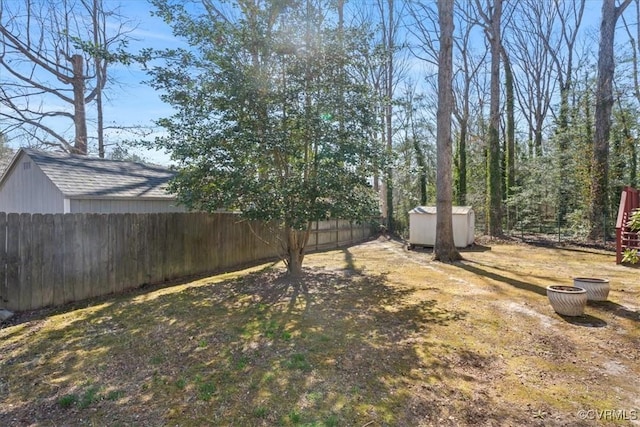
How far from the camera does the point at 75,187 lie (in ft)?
26.1

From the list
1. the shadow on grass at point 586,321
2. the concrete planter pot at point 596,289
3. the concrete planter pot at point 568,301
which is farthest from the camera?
the concrete planter pot at point 596,289

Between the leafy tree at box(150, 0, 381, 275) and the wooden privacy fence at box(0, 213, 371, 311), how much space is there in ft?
3.98

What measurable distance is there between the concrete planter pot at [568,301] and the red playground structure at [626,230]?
4.88m

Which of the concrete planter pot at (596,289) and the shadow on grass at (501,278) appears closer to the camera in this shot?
the concrete planter pot at (596,289)

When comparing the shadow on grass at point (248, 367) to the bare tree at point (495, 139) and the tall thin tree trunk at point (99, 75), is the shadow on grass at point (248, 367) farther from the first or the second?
the tall thin tree trunk at point (99, 75)

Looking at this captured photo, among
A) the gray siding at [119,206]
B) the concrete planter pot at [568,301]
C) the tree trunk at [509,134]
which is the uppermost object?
the tree trunk at [509,134]

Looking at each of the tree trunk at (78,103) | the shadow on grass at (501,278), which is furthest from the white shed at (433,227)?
the tree trunk at (78,103)

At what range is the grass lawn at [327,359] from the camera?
2.59m

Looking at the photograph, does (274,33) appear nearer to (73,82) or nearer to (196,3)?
(196,3)

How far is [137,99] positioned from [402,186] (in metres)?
13.3

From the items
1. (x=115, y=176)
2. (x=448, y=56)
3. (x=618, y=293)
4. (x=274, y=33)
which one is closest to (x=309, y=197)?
(x=274, y=33)

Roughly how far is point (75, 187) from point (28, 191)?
2.41m

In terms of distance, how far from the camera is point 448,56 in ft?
29.1

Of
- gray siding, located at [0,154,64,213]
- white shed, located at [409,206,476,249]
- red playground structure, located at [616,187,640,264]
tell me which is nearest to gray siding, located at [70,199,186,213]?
gray siding, located at [0,154,64,213]
